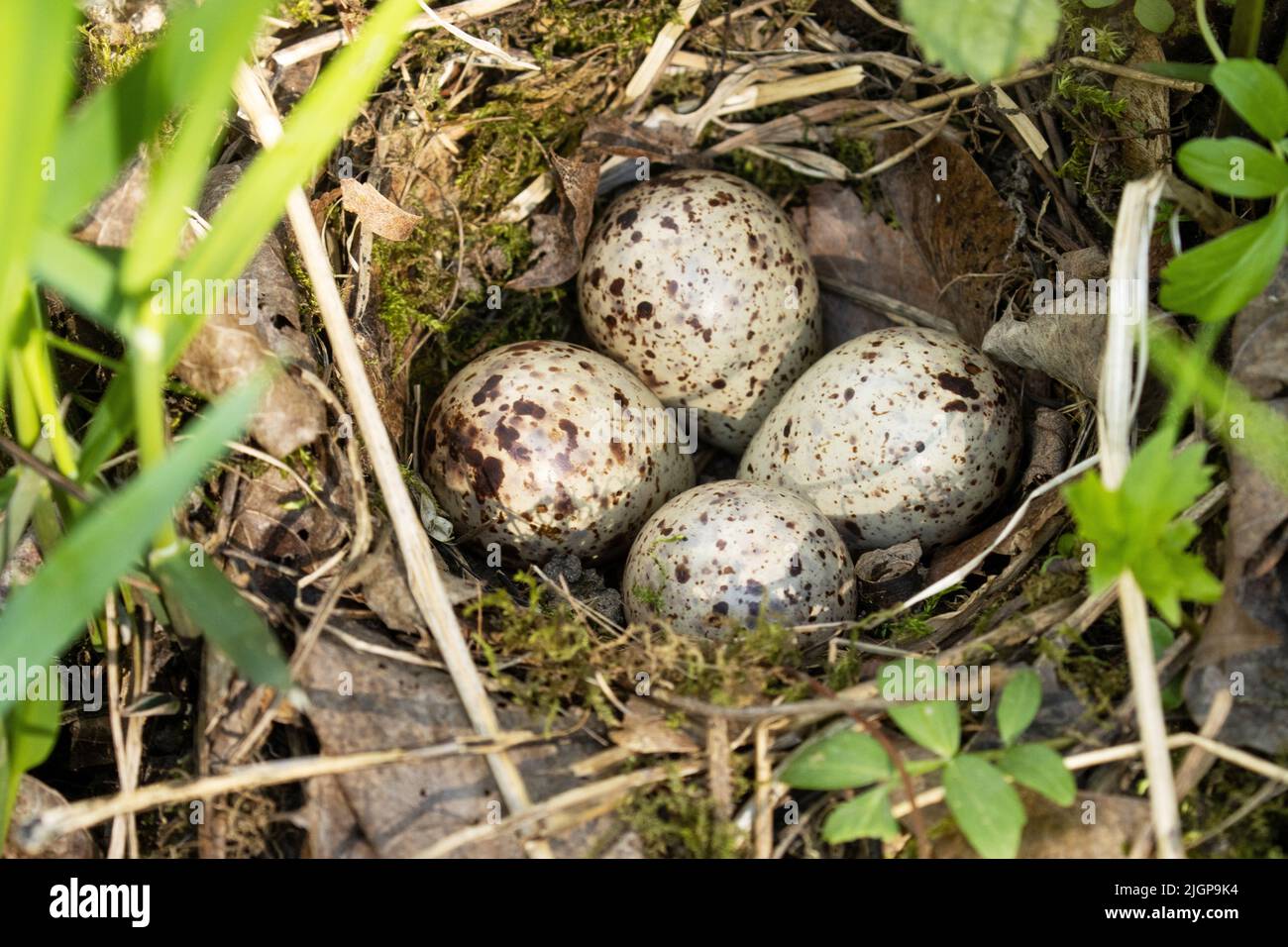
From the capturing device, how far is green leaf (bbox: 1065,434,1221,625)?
149cm

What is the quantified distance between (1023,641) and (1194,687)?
1.02 ft

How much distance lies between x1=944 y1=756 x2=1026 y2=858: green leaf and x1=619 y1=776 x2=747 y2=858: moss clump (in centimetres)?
35

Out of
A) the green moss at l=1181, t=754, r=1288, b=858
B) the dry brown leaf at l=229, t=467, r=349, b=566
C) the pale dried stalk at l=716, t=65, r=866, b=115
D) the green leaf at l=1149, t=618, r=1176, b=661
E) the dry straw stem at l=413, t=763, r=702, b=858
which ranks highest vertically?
Result: the pale dried stalk at l=716, t=65, r=866, b=115

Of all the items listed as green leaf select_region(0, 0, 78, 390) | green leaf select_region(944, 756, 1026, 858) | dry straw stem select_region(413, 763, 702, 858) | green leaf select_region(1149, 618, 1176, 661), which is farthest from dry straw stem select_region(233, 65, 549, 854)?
green leaf select_region(1149, 618, 1176, 661)

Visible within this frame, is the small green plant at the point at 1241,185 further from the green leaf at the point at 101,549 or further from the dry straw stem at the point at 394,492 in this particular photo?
the green leaf at the point at 101,549

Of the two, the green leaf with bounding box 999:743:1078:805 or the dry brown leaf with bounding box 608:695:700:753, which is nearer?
the green leaf with bounding box 999:743:1078:805

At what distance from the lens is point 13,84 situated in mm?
1241

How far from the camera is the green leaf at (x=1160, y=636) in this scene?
1729 millimetres

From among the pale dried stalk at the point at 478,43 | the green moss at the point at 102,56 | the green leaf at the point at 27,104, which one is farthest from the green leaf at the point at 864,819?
the green moss at the point at 102,56

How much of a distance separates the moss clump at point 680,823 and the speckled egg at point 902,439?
906 millimetres

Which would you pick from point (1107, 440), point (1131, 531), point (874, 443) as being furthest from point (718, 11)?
point (1131, 531)

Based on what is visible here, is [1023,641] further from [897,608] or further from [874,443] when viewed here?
[874,443]

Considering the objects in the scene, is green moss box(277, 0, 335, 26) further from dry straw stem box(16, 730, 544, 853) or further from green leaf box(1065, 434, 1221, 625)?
green leaf box(1065, 434, 1221, 625)

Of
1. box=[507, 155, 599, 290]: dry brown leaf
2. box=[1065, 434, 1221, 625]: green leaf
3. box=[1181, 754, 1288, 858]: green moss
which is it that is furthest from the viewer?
box=[507, 155, 599, 290]: dry brown leaf
